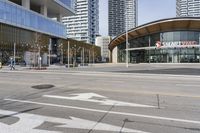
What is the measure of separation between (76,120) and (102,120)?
720 mm

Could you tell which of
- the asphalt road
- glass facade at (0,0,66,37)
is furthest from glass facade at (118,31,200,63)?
the asphalt road

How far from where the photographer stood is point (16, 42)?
261ft

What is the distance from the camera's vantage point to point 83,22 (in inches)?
7269

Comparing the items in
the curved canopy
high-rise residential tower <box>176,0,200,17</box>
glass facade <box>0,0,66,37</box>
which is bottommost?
the curved canopy

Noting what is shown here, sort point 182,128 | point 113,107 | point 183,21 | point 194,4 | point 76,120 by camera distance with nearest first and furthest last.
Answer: point 182,128
point 76,120
point 113,107
point 183,21
point 194,4

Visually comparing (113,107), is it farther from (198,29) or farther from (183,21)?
(198,29)

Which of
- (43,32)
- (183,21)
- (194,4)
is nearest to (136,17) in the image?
(183,21)

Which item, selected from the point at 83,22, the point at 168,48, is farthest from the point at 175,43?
the point at 83,22

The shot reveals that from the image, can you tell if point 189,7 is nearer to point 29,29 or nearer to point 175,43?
point 175,43

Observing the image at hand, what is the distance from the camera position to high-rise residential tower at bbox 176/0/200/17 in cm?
12938

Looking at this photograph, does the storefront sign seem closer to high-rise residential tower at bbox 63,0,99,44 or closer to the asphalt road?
the asphalt road

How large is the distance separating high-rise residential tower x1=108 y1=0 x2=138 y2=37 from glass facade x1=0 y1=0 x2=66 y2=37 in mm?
24039

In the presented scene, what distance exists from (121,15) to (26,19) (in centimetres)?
5070

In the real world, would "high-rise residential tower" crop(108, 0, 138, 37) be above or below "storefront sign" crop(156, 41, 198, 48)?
above
